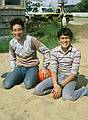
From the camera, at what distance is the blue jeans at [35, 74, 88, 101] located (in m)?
5.30

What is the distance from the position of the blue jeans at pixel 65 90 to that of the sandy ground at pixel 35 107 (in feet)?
0.26

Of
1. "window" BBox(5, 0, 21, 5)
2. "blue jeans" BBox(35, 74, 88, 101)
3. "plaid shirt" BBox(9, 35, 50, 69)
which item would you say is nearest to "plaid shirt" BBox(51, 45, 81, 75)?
"blue jeans" BBox(35, 74, 88, 101)

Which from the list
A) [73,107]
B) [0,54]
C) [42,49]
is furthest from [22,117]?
[0,54]

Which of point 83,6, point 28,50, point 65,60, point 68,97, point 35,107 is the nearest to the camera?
point 35,107

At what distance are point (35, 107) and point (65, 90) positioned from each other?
1.98 ft

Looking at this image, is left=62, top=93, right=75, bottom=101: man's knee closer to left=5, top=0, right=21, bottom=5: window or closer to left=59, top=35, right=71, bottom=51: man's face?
left=59, top=35, right=71, bottom=51: man's face

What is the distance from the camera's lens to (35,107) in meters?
5.05

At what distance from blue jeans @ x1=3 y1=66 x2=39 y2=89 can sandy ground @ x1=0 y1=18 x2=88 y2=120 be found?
0.34 feet

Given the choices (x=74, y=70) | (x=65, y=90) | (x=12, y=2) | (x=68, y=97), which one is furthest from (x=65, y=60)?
(x=12, y=2)

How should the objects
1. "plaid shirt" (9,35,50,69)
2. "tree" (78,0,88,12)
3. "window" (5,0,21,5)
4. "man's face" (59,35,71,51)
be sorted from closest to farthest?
"man's face" (59,35,71,51) → "plaid shirt" (9,35,50,69) → "window" (5,0,21,5) → "tree" (78,0,88,12)

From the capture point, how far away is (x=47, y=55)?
607 centimetres

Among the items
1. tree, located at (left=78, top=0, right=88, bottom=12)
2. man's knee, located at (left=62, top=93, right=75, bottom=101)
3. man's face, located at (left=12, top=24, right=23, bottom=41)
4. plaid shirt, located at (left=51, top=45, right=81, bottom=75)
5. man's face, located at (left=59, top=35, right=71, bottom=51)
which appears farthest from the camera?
tree, located at (left=78, top=0, right=88, bottom=12)

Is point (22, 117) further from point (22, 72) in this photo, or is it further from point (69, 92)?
point (22, 72)

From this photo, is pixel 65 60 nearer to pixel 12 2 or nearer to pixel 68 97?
pixel 68 97
